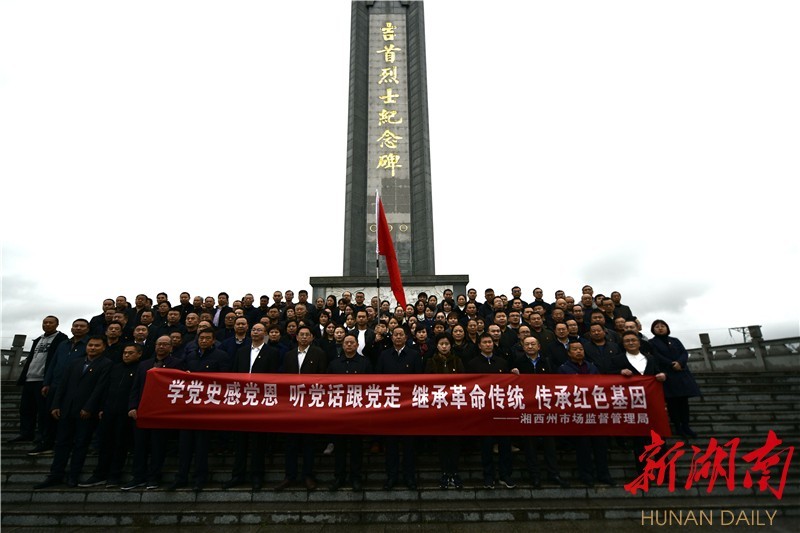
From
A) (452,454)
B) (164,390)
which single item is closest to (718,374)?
(452,454)

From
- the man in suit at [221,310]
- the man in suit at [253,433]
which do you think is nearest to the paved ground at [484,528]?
the man in suit at [253,433]

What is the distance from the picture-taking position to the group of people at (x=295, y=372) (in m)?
5.43

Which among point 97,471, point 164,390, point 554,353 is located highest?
point 554,353

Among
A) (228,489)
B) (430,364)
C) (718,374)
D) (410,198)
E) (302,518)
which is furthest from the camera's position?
(410,198)

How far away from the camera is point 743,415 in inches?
293

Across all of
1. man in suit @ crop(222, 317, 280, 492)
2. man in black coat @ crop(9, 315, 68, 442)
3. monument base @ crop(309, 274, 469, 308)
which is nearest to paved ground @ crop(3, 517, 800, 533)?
man in suit @ crop(222, 317, 280, 492)

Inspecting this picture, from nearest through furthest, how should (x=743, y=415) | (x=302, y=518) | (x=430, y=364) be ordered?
(x=302, y=518) → (x=430, y=364) → (x=743, y=415)

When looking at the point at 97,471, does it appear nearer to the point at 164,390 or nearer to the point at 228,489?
the point at 164,390

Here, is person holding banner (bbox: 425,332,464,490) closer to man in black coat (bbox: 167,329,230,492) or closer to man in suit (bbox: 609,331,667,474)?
man in suit (bbox: 609,331,667,474)

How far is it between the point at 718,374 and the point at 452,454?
303 inches

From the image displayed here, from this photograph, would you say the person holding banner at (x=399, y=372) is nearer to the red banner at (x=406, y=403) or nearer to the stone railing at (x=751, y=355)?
the red banner at (x=406, y=403)

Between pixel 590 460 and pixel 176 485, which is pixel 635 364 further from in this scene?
pixel 176 485

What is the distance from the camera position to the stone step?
4812mm

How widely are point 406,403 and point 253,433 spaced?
84.6 inches
